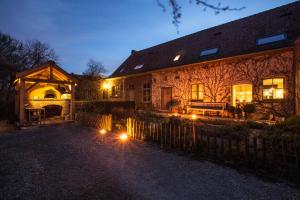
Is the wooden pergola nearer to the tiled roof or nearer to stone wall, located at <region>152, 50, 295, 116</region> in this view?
stone wall, located at <region>152, 50, 295, 116</region>

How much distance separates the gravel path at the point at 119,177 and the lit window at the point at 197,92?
28.9 ft

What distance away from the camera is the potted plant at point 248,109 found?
10.8m

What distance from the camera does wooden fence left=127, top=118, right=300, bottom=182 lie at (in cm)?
420

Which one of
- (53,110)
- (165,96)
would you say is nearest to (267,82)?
(165,96)

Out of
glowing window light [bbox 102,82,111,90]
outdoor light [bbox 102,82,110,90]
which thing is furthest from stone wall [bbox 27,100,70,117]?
outdoor light [bbox 102,82,110,90]

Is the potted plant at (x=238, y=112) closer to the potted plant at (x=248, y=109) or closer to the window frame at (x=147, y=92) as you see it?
the potted plant at (x=248, y=109)

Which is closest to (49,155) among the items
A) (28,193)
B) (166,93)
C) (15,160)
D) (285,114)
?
(15,160)

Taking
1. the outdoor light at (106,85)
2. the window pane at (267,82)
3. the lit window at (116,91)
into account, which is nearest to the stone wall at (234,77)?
the window pane at (267,82)

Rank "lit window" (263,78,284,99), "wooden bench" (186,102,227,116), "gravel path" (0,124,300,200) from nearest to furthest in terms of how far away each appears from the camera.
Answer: "gravel path" (0,124,300,200) → "lit window" (263,78,284,99) → "wooden bench" (186,102,227,116)

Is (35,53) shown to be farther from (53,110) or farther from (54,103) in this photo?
(54,103)

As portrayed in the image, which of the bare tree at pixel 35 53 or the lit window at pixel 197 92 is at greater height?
the bare tree at pixel 35 53

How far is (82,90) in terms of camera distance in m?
25.2

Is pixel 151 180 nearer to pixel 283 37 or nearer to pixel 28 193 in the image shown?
pixel 28 193

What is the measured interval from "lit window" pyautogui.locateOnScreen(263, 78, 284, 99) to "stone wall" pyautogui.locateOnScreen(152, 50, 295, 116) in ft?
0.74
